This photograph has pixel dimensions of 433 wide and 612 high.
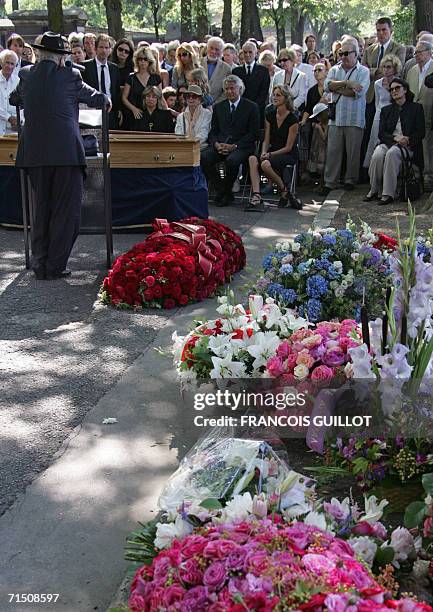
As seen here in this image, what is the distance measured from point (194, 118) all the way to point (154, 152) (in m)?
2.26

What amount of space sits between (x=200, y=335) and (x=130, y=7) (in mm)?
68652

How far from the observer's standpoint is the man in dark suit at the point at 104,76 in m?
12.9

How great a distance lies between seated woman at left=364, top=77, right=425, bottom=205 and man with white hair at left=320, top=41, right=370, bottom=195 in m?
0.70

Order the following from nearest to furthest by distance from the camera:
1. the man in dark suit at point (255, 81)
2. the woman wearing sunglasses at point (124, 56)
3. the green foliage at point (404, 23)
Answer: the woman wearing sunglasses at point (124, 56) → the man in dark suit at point (255, 81) → the green foliage at point (404, 23)

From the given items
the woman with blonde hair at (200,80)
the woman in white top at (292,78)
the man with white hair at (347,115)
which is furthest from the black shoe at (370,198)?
the woman with blonde hair at (200,80)

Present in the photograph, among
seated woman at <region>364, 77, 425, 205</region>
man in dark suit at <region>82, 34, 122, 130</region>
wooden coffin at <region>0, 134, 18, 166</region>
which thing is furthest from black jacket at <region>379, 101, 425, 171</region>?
wooden coffin at <region>0, 134, 18, 166</region>

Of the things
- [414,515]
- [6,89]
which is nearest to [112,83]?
[6,89]

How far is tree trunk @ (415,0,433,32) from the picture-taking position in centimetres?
1692

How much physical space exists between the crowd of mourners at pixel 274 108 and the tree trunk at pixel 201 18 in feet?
51.7

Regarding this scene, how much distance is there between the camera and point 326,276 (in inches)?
256

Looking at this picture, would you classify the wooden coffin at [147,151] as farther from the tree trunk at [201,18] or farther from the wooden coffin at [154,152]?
the tree trunk at [201,18]

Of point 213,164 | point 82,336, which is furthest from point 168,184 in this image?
point 82,336

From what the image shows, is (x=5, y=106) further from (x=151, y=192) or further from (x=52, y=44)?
(x=52, y=44)

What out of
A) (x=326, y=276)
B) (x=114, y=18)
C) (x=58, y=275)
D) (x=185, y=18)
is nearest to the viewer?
(x=326, y=276)
